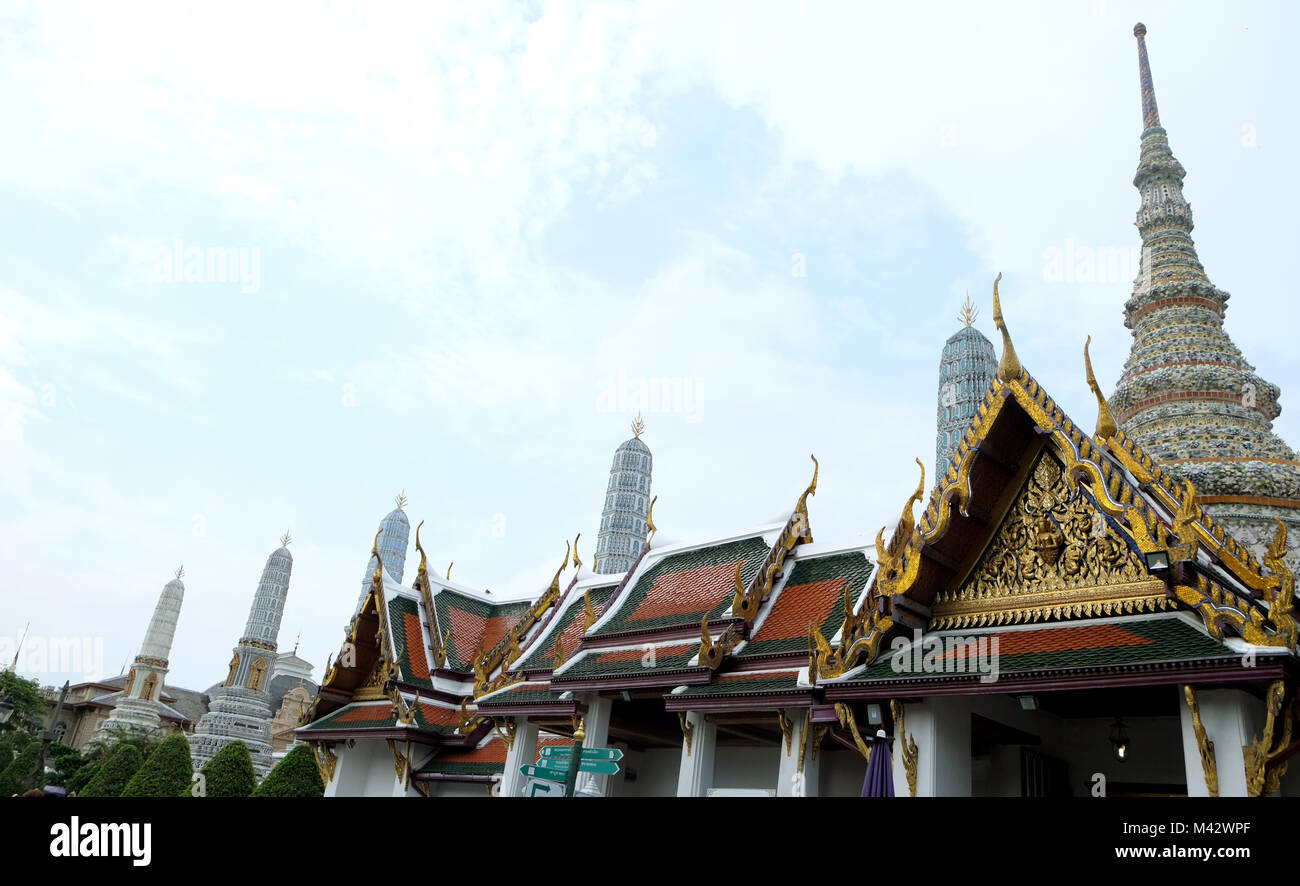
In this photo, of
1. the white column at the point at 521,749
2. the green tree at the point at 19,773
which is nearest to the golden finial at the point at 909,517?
the white column at the point at 521,749

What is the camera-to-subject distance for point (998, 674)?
821 cm

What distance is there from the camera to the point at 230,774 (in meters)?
23.1

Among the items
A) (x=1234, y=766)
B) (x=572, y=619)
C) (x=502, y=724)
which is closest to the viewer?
(x=1234, y=766)

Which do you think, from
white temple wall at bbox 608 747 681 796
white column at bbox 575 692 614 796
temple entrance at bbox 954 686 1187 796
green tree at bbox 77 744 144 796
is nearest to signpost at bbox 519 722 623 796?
temple entrance at bbox 954 686 1187 796

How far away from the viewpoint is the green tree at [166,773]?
2497 centimetres

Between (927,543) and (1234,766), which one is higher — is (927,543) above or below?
above

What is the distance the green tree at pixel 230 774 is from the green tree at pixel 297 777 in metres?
0.78

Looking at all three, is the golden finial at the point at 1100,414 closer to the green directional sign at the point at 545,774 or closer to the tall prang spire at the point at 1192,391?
the green directional sign at the point at 545,774

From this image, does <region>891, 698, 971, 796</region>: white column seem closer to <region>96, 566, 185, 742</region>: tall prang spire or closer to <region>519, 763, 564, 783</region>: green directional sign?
<region>519, 763, 564, 783</region>: green directional sign

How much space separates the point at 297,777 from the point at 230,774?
216 cm

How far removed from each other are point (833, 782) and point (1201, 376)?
49.1 feet

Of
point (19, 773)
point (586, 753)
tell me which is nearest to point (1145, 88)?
point (586, 753)
